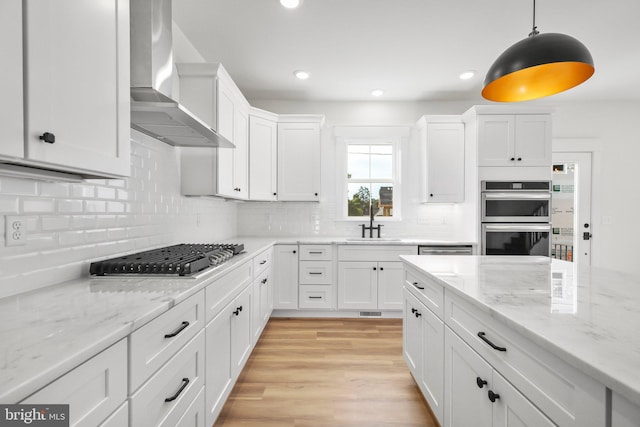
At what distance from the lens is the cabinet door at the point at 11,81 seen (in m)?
0.79

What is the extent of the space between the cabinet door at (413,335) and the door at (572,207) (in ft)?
10.9

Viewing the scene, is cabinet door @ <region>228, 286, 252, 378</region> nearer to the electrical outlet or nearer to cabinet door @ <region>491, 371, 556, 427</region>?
the electrical outlet

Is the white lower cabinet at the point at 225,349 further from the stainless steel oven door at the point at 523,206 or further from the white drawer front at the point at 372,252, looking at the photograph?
the stainless steel oven door at the point at 523,206

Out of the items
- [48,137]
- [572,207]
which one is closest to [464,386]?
[48,137]

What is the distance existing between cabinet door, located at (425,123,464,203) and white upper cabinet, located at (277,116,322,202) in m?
1.45

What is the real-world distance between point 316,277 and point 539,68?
278 cm

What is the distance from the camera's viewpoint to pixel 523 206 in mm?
3525

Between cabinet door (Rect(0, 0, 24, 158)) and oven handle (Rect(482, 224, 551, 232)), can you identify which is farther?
oven handle (Rect(482, 224, 551, 232))

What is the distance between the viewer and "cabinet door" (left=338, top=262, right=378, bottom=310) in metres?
3.56

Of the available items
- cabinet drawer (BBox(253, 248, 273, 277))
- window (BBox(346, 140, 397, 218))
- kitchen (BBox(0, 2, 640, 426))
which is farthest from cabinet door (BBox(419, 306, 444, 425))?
window (BBox(346, 140, 397, 218))

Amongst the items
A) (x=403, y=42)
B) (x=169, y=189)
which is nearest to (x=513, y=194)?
(x=403, y=42)

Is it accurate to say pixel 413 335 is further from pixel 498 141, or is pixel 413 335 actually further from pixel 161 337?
pixel 498 141

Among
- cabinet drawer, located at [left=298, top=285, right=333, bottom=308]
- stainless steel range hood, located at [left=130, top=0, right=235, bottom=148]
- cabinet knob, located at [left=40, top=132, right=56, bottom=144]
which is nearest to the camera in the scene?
cabinet knob, located at [left=40, top=132, right=56, bottom=144]

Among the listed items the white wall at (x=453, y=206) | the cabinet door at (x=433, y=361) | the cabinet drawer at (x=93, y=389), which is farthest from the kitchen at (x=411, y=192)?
the cabinet door at (x=433, y=361)
